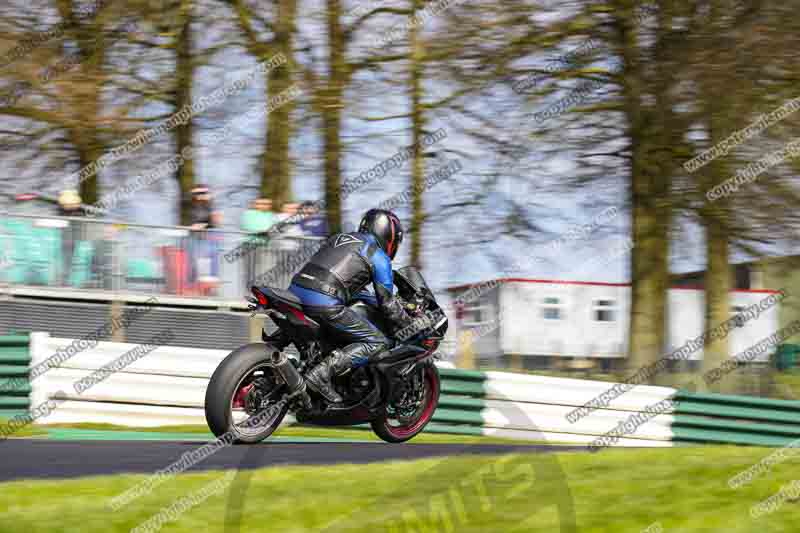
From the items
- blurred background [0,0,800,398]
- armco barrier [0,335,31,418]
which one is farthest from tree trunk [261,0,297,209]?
armco barrier [0,335,31,418]

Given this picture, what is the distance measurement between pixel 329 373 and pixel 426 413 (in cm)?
115

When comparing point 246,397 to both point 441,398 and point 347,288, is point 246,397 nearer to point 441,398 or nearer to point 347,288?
point 347,288

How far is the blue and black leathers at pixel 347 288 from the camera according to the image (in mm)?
9016

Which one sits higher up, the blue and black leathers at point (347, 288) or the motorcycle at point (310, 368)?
the blue and black leathers at point (347, 288)

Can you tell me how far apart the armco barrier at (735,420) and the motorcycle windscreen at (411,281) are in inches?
192

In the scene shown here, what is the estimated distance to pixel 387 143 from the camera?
17016 mm

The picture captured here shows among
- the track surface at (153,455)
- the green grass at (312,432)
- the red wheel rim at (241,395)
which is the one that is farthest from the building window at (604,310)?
the red wheel rim at (241,395)

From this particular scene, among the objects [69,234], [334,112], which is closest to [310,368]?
[69,234]

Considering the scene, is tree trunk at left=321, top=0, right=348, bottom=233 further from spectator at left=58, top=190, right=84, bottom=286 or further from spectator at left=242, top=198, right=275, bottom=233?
spectator at left=58, top=190, right=84, bottom=286

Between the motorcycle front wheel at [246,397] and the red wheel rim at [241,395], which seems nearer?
the motorcycle front wheel at [246,397]

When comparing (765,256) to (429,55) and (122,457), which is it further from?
(122,457)

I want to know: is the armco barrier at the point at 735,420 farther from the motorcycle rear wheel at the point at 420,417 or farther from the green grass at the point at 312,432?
the motorcycle rear wheel at the point at 420,417

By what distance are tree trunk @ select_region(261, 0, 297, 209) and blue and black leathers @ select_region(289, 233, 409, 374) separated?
305 inches

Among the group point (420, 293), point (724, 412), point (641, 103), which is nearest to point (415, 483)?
point (420, 293)
